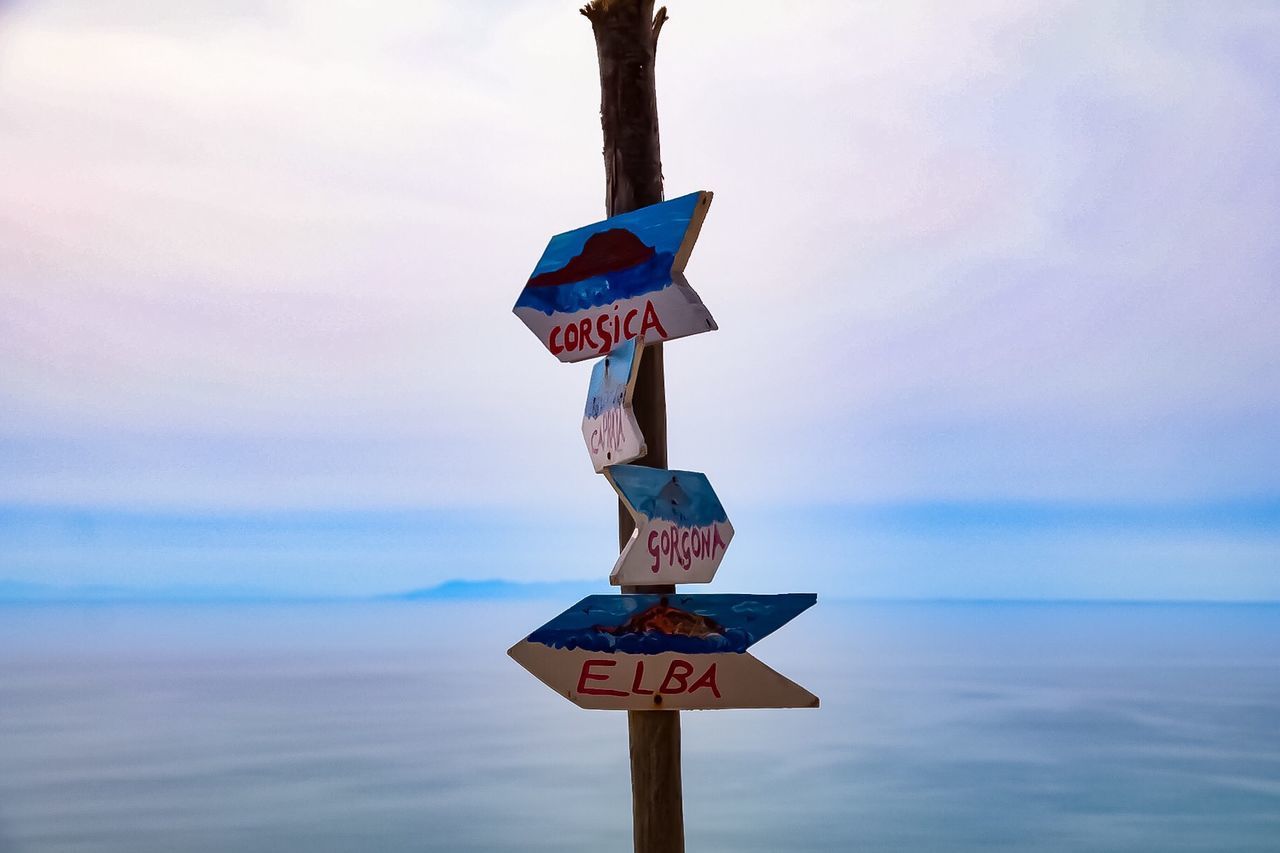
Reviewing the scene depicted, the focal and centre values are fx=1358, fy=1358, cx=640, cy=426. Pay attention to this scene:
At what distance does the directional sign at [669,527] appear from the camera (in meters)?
3.19

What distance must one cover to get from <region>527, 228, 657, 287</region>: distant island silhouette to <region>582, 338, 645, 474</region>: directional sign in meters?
0.21

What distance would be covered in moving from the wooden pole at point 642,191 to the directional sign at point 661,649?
0.25 m

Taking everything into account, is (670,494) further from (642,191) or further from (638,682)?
(642,191)

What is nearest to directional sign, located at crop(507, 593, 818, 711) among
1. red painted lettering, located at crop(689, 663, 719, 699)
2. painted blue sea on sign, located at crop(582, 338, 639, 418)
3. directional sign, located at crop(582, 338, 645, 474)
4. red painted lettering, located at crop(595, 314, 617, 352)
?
red painted lettering, located at crop(689, 663, 719, 699)

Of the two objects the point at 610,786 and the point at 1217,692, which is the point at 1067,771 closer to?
the point at 610,786

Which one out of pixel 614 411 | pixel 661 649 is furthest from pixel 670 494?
pixel 661 649

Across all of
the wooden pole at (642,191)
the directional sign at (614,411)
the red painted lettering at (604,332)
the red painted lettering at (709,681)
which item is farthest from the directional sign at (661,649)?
the red painted lettering at (604,332)

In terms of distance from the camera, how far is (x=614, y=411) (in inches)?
131

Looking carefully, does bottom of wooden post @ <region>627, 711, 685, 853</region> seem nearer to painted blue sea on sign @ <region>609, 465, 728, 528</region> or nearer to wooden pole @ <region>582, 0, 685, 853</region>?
wooden pole @ <region>582, 0, 685, 853</region>

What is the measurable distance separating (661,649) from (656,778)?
19.7 inches

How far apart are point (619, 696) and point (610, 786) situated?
6.59 metres

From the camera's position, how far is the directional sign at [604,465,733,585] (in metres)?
3.19

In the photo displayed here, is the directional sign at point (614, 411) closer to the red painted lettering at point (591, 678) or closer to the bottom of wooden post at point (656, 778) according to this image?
the red painted lettering at point (591, 678)

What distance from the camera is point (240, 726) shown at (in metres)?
12.6
